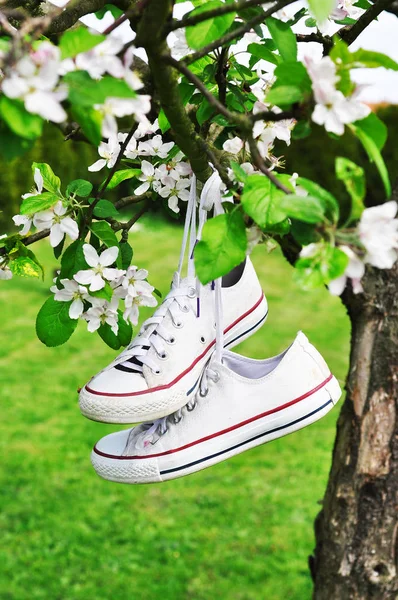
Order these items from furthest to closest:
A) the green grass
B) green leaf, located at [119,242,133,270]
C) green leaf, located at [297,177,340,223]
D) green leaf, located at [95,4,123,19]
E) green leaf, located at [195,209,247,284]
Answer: the green grass < green leaf, located at [95,4,123,19] < green leaf, located at [119,242,133,270] < green leaf, located at [195,209,247,284] < green leaf, located at [297,177,340,223]

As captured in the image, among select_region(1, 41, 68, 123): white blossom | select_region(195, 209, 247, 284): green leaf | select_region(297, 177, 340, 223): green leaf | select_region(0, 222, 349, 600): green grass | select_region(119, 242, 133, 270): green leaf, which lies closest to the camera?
select_region(1, 41, 68, 123): white blossom

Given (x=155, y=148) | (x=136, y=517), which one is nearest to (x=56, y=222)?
(x=155, y=148)

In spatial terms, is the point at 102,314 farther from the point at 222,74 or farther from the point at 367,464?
the point at 367,464

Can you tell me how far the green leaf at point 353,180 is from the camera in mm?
688

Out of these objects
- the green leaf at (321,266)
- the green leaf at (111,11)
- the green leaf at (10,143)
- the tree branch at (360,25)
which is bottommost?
the green leaf at (321,266)

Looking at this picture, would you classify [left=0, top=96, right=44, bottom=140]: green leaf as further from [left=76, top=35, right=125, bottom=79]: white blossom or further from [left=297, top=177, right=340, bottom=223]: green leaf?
[left=297, top=177, right=340, bottom=223]: green leaf

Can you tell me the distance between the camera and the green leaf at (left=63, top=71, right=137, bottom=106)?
613 millimetres

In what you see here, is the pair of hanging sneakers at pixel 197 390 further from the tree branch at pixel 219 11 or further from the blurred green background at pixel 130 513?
the blurred green background at pixel 130 513

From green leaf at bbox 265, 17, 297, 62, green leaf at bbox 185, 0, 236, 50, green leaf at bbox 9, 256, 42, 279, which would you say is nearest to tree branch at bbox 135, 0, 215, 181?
green leaf at bbox 185, 0, 236, 50

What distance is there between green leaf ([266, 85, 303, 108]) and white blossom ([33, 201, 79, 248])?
19.2 inches

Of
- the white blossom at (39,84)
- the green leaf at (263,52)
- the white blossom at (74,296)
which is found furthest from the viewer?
the white blossom at (74,296)

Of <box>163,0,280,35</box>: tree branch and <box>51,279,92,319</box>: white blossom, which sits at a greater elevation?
<box>163,0,280,35</box>: tree branch

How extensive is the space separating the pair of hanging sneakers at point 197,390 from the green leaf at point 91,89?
64cm

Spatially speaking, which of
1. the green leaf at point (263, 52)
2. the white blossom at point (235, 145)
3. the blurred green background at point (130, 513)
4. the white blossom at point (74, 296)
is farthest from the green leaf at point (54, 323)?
the blurred green background at point (130, 513)
